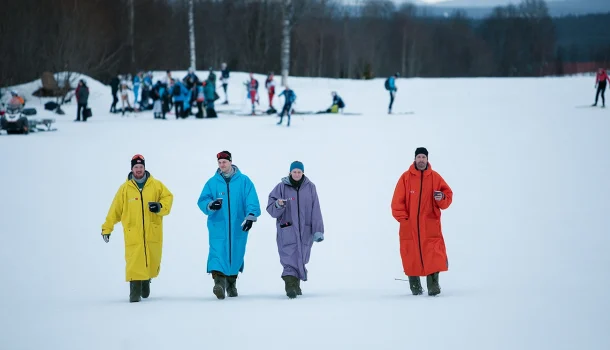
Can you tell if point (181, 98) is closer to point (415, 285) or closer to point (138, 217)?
point (138, 217)

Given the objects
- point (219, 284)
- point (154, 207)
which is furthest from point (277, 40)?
point (154, 207)

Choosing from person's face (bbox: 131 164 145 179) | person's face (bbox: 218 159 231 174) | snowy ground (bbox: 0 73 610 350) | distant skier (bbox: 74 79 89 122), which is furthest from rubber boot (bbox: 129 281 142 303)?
distant skier (bbox: 74 79 89 122)

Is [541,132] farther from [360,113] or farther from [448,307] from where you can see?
[448,307]

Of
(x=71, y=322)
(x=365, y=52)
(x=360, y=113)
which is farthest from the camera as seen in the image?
(x=365, y=52)

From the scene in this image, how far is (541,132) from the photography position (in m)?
21.9

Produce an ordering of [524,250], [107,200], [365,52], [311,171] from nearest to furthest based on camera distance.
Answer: [524,250], [107,200], [311,171], [365,52]

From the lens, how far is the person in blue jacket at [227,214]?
26.0 ft

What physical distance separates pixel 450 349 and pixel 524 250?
18.2ft

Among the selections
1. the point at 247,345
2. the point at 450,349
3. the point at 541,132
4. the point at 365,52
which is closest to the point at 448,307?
the point at 450,349

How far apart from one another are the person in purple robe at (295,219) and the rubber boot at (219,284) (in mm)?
648

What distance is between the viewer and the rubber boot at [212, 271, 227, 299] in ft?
26.0

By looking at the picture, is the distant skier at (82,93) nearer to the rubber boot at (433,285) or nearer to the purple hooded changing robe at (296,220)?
the purple hooded changing robe at (296,220)

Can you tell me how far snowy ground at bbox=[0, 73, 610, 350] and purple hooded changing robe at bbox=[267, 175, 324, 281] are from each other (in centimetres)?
43

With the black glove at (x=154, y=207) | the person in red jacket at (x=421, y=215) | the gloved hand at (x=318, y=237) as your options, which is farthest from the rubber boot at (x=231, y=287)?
the person in red jacket at (x=421, y=215)
